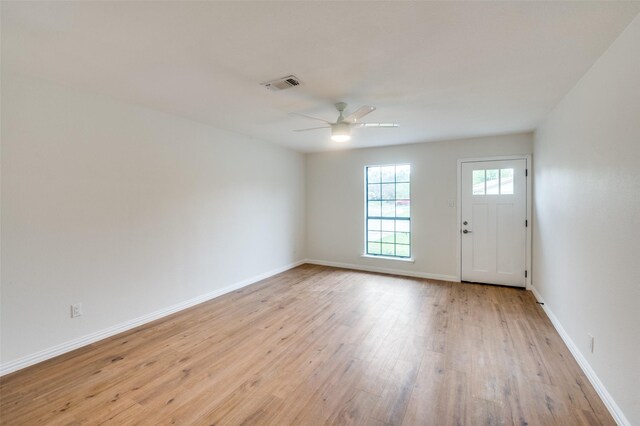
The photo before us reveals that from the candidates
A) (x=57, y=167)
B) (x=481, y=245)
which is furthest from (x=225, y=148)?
(x=481, y=245)

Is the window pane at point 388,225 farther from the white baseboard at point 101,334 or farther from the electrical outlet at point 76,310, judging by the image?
the electrical outlet at point 76,310

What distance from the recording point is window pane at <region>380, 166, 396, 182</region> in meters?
5.48

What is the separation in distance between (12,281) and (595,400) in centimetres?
452

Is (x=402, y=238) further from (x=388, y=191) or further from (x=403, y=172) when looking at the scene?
(x=403, y=172)

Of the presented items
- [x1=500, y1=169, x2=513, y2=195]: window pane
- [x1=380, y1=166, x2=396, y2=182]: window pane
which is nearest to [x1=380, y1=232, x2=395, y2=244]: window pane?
[x1=380, y1=166, x2=396, y2=182]: window pane

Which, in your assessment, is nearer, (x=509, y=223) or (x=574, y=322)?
(x=574, y=322)

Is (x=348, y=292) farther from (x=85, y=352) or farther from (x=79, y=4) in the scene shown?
(x=79, y=4)

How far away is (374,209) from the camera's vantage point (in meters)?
5.71

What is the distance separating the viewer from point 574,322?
8.52ft

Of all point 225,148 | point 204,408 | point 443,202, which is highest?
point 225,148

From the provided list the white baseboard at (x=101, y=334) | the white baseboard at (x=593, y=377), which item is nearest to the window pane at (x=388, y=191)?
the white baseboard at (x=593, y=377)

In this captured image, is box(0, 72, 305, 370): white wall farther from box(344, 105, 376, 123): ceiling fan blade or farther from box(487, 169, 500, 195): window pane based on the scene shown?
box(487, 169, 500, 195): window pane

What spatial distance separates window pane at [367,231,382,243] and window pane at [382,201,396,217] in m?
0.40

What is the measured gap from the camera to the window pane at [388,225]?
18.2ft
